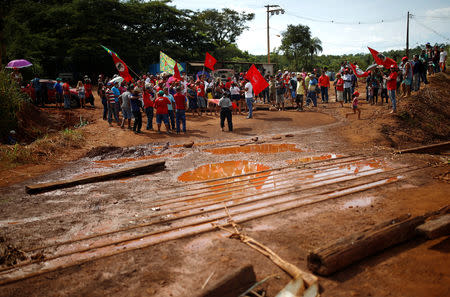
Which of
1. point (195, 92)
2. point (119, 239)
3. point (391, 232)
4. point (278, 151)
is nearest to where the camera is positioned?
point (391, 232)

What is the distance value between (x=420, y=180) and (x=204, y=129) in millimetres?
9022

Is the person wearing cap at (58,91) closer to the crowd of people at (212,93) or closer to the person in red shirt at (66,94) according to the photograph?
the crowd of people at (212,93)

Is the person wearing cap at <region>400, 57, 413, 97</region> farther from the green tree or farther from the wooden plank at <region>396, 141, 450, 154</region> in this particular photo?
the green tree

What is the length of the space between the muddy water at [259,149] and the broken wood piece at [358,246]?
18.9ft

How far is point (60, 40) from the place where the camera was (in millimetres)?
27531

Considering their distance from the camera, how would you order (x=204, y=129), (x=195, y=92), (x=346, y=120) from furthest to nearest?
(x=195, y=92)
(x=346, y=120)
(x=204, y=129)

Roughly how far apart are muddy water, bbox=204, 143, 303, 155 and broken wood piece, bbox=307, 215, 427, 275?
18.9ft

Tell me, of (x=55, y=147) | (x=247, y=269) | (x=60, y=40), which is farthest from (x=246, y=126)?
(x=60, y=40)

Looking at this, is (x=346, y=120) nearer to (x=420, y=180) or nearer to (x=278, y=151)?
(x=278, y=151)

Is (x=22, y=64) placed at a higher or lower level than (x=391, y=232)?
higher

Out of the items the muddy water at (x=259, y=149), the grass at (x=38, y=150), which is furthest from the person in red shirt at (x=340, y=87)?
the grass at (x=38, y=150)

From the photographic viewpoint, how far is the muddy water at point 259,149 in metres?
9.83

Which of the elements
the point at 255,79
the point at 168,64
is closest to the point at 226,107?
the point at 255,79

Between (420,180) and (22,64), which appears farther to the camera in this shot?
(22,64)
